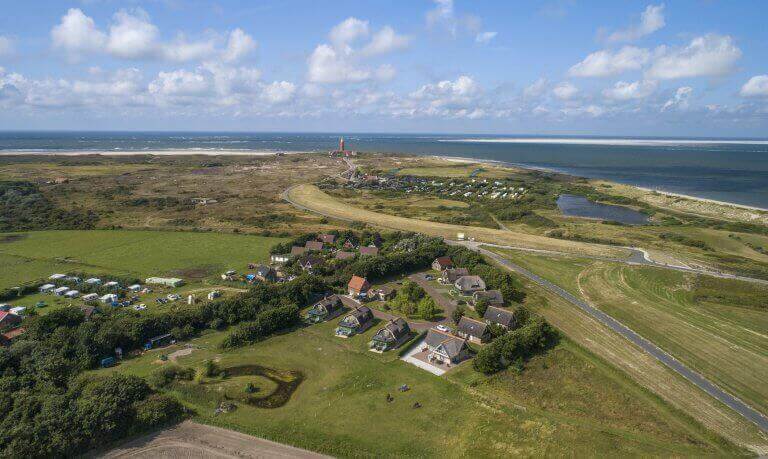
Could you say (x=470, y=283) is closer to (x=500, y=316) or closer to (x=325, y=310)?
(x=500, y=316)

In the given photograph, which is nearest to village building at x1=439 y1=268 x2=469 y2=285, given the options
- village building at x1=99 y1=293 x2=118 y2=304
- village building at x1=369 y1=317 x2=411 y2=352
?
village building at x1=369 y1=317 x2=411 y2=352

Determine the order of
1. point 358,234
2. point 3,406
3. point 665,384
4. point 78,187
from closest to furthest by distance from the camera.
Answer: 1. point 3,406
2. point 665,384
3. point 358,234
4. point 78,187

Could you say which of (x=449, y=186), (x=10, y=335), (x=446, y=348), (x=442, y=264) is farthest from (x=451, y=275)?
(x=449, y=186)

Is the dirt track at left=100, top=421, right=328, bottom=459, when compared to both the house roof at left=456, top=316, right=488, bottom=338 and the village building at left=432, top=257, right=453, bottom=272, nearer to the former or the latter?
the house roof at left=456, top=316, right=488, bottom=338

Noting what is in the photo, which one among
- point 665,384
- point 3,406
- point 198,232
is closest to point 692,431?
point 665,384

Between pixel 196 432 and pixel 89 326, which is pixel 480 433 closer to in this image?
pixel 196 432

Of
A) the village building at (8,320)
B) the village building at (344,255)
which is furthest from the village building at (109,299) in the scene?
the village building at (344,255)
